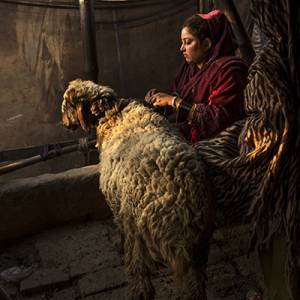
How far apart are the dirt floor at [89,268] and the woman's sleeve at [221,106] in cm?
108

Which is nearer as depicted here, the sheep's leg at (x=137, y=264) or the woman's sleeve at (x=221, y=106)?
the sheep's leg at (x=137, y=264)

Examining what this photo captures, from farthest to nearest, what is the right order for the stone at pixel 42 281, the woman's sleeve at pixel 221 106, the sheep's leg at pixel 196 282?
the stone at pixel 42 281, the woman's sleeve at pixel 221 106, the sheep's leg at pixel 196 282

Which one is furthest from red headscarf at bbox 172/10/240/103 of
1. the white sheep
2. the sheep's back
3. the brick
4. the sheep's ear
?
the brick

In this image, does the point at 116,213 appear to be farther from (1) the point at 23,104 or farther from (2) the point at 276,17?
(1) the point at 23,104

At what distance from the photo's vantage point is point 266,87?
1.45 metres

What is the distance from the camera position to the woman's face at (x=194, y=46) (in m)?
2.74

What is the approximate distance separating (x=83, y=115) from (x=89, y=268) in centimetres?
128

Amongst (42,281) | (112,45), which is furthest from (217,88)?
(112,45)

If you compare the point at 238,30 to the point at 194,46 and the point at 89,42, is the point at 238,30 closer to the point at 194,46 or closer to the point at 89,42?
the point at 194,46

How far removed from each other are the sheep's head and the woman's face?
58 cm

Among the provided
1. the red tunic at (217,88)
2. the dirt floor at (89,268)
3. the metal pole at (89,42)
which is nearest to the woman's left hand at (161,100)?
the red tunic at (217,88)

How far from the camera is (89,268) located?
328 centimetres

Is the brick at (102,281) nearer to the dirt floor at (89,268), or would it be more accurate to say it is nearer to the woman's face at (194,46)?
the dirt floor at (89,268)

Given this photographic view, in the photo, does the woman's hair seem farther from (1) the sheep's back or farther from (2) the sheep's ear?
(2) the sheep's ear
